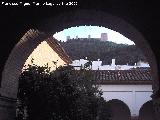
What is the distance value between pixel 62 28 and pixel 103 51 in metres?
38.2

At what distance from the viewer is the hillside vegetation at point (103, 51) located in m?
43.3

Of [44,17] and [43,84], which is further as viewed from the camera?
[43,84]

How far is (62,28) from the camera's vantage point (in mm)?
8977

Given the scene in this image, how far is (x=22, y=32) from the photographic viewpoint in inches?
306

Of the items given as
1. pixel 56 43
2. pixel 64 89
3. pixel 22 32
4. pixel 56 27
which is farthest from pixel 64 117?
pixel 56 43

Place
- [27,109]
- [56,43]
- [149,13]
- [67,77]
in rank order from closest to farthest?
[149,13] → [27,109] → [67,77] → [56,43]

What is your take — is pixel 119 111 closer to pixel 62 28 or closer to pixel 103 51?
pixel 62 28

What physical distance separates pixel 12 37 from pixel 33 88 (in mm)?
3317

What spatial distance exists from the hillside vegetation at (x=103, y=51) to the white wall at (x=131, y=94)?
1546 centimetres

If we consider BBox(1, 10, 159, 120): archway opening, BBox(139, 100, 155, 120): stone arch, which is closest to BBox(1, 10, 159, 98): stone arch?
BBox(1, 10, 159, 120): archway opening

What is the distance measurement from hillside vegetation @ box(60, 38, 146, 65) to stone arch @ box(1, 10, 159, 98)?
32.7 meters

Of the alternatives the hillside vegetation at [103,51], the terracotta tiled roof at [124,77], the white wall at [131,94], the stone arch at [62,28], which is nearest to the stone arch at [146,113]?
the white wall at [131,94]

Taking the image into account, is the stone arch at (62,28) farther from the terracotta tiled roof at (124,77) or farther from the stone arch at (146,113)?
the stone arch at (146,113)

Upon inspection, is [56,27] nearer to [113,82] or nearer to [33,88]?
[33,88]
